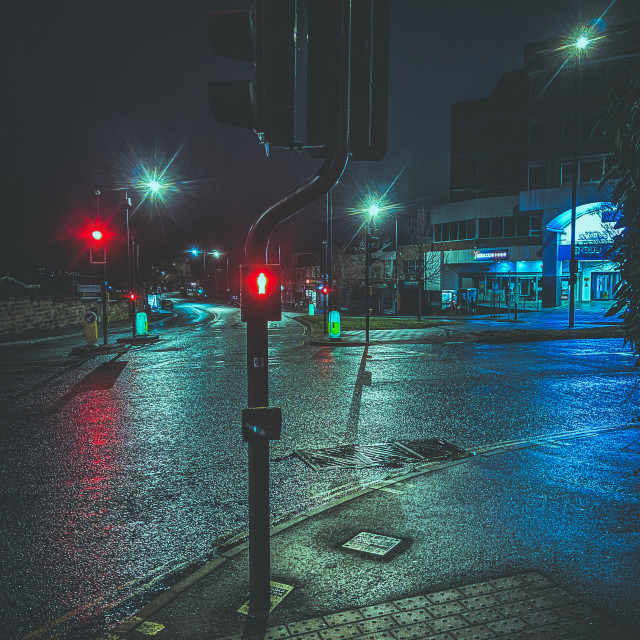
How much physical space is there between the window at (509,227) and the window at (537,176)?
3372 mm

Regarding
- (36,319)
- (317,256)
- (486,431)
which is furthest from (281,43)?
(317,256)

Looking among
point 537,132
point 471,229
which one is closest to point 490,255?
point 471,229

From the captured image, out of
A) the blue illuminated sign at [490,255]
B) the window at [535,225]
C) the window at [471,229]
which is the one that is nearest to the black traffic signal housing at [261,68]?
the blue illuminated sign at [490,255]

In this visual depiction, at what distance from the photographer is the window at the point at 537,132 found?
160ft

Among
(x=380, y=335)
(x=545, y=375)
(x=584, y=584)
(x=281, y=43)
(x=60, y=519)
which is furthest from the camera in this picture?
(x=380, y=335)

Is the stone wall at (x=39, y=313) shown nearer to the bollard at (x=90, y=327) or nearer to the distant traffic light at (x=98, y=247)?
the distant traffic light at (x=98, y=247)

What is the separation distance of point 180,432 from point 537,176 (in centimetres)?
4938

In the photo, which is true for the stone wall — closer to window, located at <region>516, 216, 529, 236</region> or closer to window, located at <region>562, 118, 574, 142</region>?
window, located at <region>516, 216, 529, 236</region>

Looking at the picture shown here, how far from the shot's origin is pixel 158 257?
175 feet

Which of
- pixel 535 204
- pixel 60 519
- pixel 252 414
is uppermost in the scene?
pixel 535 204

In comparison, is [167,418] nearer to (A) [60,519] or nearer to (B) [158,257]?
(A) [60,519]

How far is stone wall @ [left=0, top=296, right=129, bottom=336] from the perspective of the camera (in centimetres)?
2662

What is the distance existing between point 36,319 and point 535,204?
1491 inches

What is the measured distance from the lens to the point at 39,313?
2950cm
